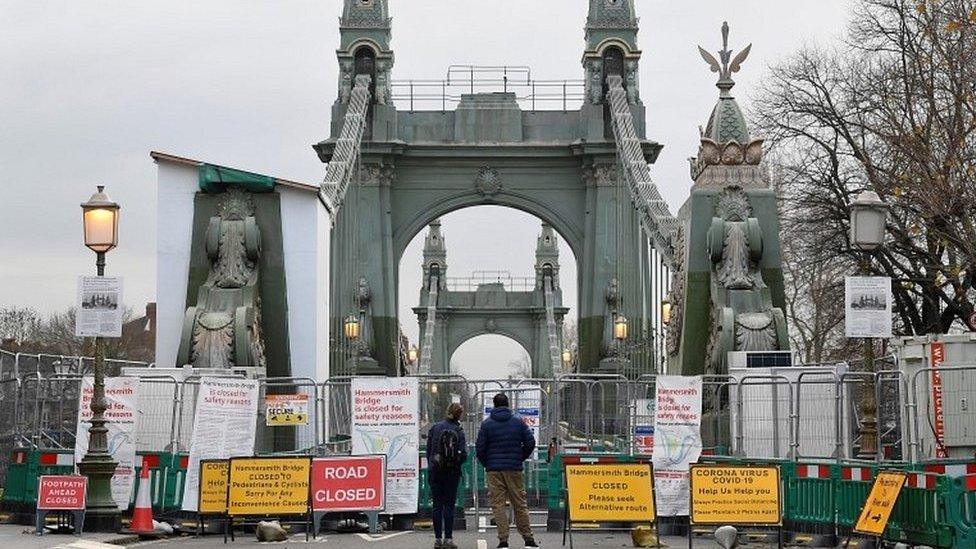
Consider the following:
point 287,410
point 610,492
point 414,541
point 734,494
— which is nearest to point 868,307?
point 734,494

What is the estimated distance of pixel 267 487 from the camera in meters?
20.4

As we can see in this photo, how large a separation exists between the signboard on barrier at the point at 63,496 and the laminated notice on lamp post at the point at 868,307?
28.9 feet

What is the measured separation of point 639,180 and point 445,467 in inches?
1299

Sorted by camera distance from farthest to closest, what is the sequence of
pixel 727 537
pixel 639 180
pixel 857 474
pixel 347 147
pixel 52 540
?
pixel 347 147, pixel 639 180, pixel 52 540, pixel 857 474, pixel 727 537

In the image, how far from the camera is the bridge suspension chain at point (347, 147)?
1847 inches

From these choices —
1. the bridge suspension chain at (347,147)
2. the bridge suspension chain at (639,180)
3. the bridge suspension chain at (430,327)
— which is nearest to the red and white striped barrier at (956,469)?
the bridge suspension chain at (639,180)

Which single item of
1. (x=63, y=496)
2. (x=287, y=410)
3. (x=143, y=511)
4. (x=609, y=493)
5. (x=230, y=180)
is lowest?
(x=143, y=511)

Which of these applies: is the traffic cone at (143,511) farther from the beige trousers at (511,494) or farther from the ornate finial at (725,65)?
the ornate finial at (725,65)

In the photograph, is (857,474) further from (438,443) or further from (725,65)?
(725,65)

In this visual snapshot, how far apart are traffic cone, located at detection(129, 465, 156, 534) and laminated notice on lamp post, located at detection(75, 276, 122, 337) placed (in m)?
1.71

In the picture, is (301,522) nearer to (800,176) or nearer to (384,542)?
(384,542)

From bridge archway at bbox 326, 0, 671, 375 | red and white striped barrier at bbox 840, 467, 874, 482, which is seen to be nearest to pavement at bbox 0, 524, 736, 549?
red and white striped barrier at bbox 840, 467, 874, 482

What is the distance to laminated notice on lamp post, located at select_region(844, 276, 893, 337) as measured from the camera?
779 inches

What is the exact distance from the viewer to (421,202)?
64.3 metres
